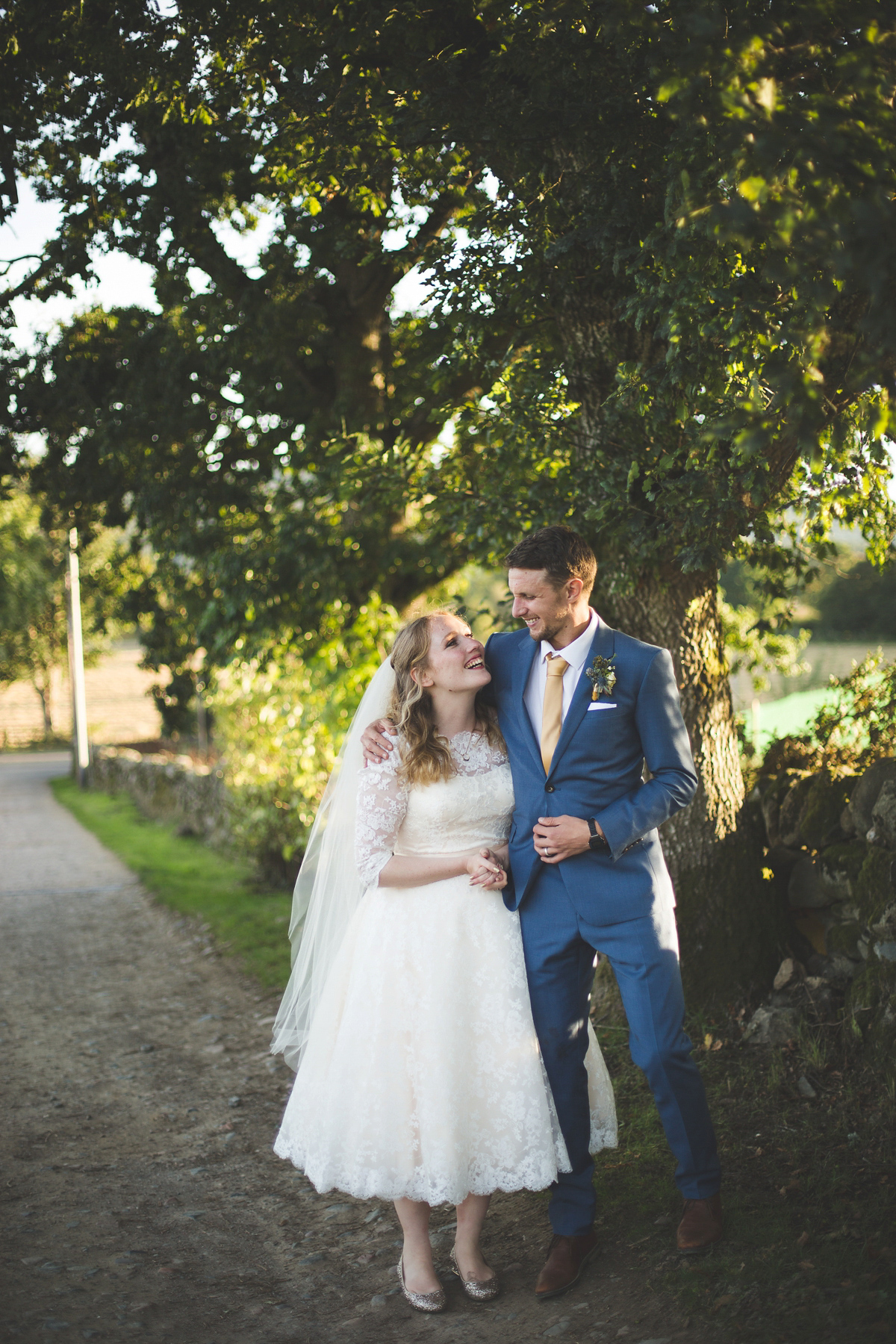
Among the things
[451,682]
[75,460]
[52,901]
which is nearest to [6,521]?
[52,901]

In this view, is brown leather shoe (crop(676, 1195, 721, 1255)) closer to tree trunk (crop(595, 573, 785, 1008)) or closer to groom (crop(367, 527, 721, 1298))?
groom (crop(367, 527, 721, 1298))

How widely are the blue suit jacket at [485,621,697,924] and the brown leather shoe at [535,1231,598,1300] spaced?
3.78 feet

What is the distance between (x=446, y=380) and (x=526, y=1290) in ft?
13.5

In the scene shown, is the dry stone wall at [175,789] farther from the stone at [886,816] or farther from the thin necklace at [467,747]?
the thin necklace at [467,747]

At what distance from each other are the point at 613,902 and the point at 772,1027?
2.04 meters

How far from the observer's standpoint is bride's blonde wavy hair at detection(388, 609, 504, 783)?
3.66 metres

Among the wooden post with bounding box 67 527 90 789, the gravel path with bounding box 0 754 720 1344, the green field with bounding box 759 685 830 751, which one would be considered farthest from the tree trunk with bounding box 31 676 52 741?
the green field with bounding box 759 685 830 751

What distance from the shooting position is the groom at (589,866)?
11.3 feet

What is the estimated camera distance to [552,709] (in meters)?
3.65

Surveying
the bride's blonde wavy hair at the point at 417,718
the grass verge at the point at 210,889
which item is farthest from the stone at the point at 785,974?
the grass verge at the point at 210,889

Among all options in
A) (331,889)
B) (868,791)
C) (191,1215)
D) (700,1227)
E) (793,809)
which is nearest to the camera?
(700,1227)

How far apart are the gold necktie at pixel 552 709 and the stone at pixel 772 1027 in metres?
Answer: 2.33

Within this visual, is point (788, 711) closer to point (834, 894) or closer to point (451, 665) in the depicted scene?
point (834, 894)

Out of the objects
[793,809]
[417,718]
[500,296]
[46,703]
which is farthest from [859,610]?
[46,703]
